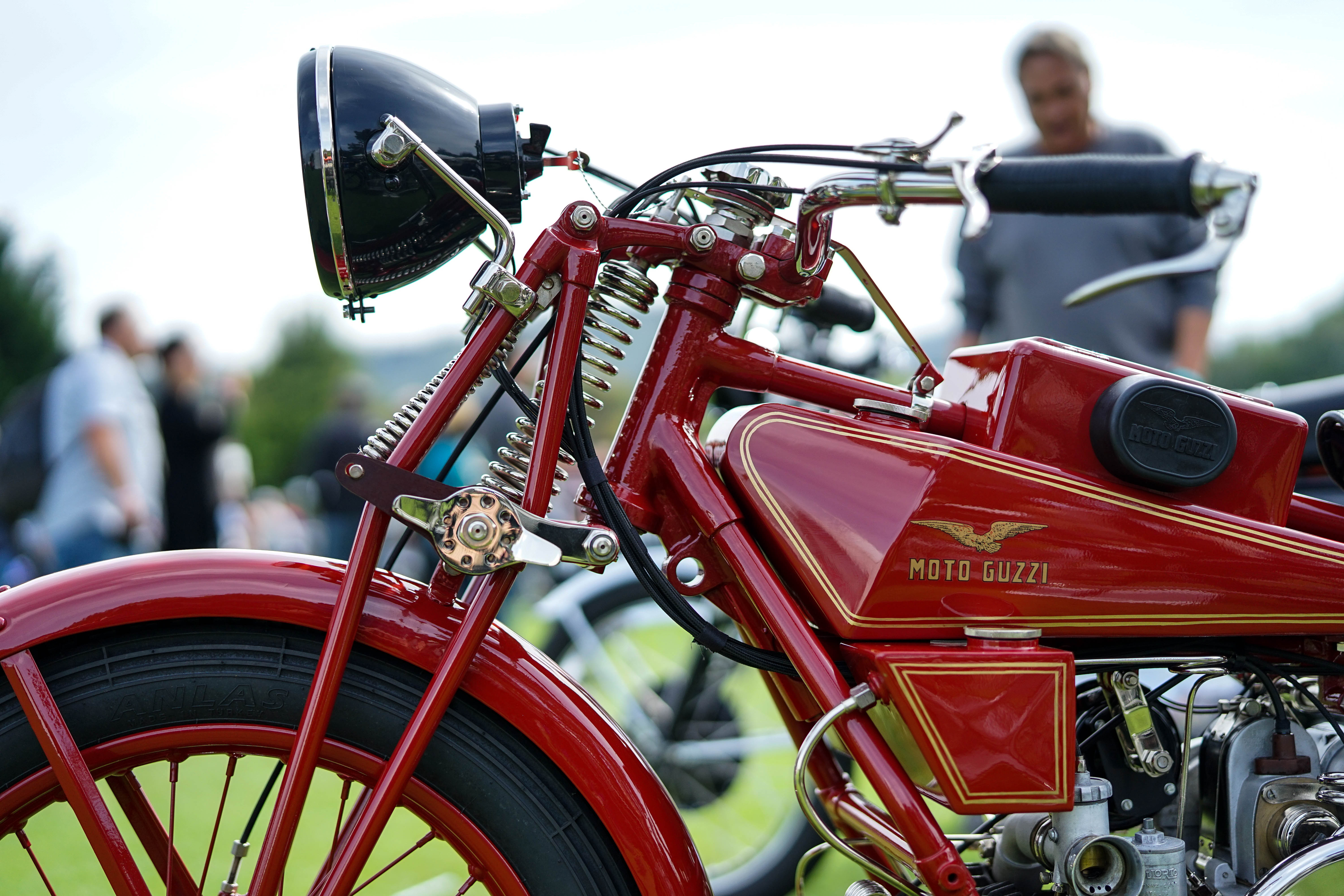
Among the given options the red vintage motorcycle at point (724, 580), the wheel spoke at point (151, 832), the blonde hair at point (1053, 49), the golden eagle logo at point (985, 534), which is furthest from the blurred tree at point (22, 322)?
the golden eagle logo at point (985, 534)

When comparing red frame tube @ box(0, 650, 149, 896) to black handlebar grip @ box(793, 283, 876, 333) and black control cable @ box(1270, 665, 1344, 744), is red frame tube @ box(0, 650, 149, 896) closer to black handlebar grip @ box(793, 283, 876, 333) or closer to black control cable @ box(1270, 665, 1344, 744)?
black handlebar grip @ box(793, 283, 876, 333)

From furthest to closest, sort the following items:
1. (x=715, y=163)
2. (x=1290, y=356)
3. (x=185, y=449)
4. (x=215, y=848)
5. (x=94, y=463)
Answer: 1. (x=1290, y=356)
2. (x=185, y=449)
3. (x=94, y=463)
4. (x=215, y=848)
5. (x=715, y=163)

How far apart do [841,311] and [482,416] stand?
0.61 metres

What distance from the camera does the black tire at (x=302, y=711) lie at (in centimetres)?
109

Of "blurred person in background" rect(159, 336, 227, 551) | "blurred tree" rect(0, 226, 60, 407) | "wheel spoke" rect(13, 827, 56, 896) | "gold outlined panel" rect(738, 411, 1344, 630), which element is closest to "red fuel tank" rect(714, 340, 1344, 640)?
"gold outlined panel" rect(738, 411, 1344, 630)

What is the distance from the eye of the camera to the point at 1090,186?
3.67ft

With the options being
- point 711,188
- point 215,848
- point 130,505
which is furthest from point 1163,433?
point 130,505

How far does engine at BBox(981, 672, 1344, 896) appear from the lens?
4.03 ft

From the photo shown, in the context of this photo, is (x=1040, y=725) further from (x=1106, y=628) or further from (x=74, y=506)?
(x=74, y=506)

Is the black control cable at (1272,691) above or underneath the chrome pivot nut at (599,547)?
underneath

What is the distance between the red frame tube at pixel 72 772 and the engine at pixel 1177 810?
100 cm

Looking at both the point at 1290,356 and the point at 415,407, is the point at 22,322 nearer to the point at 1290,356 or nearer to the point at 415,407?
the point at 415,407

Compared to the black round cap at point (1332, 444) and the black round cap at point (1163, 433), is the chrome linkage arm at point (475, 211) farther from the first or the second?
the black round cap at point (1332, 444)

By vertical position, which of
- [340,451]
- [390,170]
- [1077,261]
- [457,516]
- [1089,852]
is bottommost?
[1089,852]
